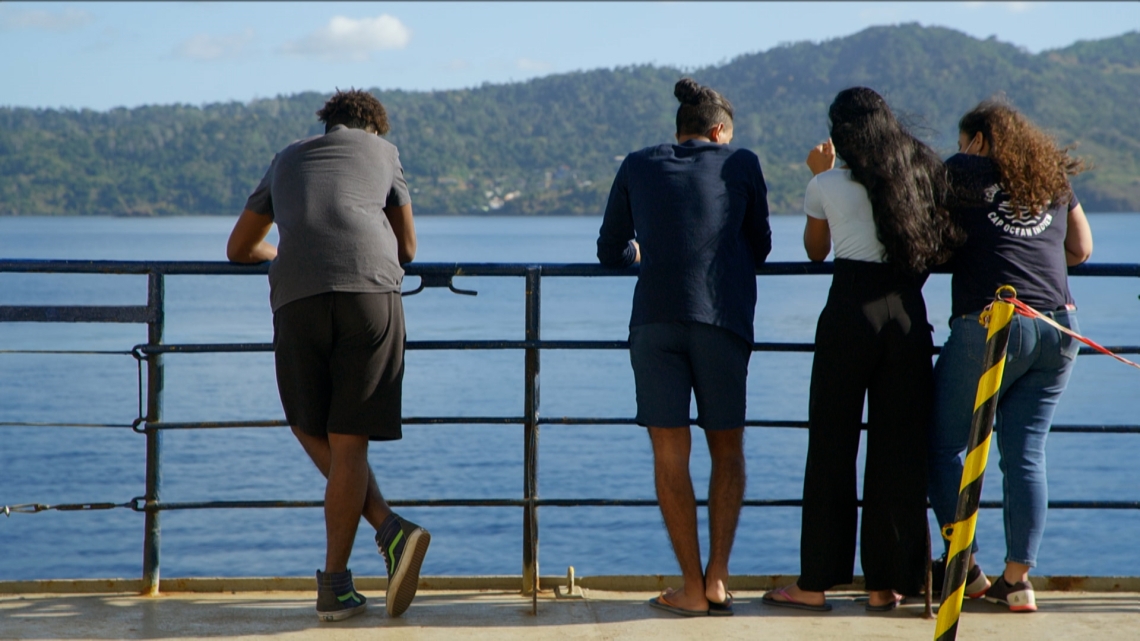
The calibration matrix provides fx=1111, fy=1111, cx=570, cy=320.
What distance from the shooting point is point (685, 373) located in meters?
3.46

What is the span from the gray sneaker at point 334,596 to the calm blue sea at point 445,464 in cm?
1749

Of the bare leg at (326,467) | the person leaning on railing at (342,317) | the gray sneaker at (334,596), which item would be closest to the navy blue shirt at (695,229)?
the person leaning on railing at (342,317)

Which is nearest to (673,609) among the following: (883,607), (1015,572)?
(883,607)

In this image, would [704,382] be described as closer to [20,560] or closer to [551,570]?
[551,570]

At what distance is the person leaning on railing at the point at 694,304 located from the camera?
3.38 meters

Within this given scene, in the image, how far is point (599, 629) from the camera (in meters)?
3.33

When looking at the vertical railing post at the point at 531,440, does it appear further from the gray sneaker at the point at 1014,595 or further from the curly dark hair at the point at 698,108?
the gray sneaker at the point at 1014,595

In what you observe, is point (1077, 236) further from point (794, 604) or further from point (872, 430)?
point (794, 604)

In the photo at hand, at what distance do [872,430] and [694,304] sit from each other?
2.23ft

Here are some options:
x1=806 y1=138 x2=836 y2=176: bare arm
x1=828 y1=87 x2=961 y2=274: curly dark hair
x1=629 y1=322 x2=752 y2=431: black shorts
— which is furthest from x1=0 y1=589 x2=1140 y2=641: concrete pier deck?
x1=806 y1=138 x2=836 y2=176: bare arm

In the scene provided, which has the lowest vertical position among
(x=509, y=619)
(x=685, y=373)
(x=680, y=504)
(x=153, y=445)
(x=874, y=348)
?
(x=509, y=619)

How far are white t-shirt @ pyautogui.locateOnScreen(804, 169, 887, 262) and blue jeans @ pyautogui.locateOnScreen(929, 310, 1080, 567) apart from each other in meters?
0.36

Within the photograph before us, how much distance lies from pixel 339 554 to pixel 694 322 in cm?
129

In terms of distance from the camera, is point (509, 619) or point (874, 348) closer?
point (874, 348)
